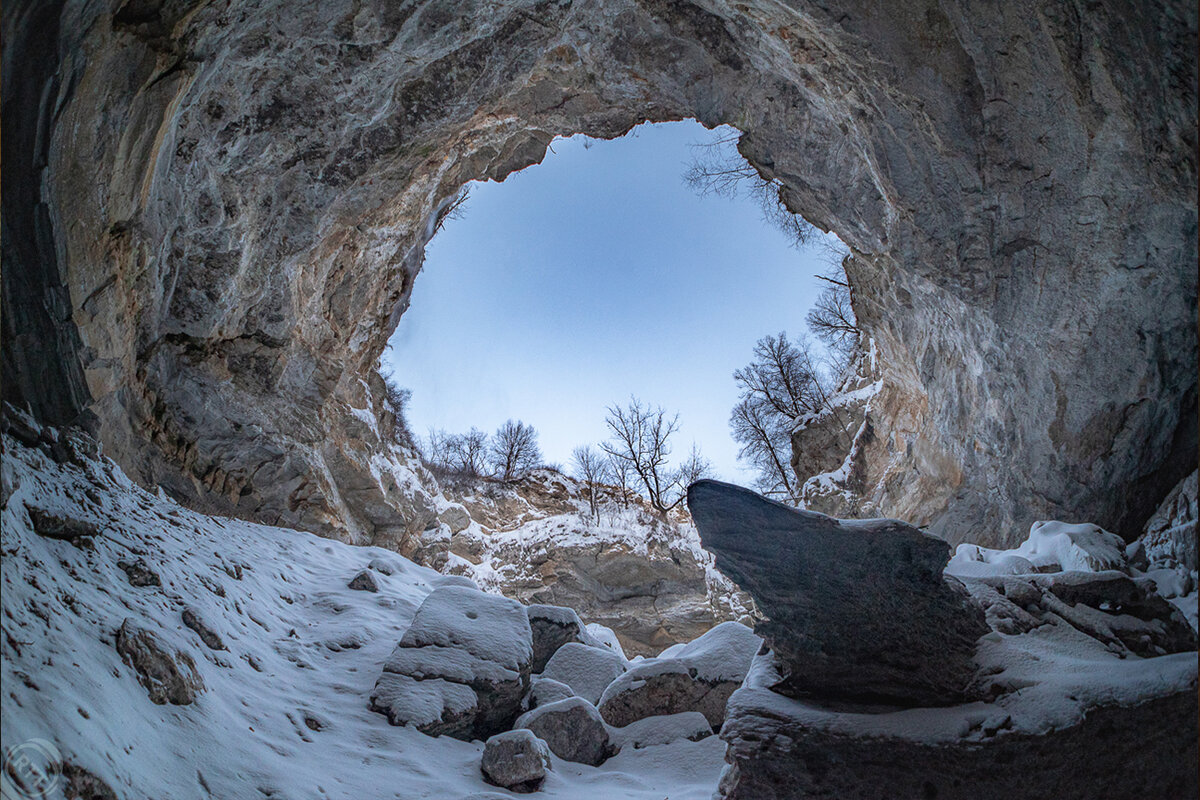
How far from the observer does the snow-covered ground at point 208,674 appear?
13.3 feet

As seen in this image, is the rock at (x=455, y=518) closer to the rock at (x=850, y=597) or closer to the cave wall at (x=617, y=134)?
the cave wall at (x=617, y=134)

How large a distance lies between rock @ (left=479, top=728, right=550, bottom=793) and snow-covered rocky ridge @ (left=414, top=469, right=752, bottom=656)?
30.6 ft

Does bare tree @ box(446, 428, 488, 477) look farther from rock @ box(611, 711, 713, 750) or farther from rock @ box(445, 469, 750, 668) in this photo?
rock @ box(611, 711, 713, 750)

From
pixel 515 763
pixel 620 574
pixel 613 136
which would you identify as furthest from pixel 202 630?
pixel 620 574

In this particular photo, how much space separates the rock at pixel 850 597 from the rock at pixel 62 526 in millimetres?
5384

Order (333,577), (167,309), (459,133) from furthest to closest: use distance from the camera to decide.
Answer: (459,133)
(333,577)
(167,309)

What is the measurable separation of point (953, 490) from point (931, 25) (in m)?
6.02

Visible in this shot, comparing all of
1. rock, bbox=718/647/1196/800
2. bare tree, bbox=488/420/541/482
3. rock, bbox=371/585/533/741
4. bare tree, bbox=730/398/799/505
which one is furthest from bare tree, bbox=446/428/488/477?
rock, bbox=718/647/1196/800

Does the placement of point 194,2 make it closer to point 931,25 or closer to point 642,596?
point 931,25

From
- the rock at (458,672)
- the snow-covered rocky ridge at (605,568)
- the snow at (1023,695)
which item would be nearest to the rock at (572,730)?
the rock at (458,672)

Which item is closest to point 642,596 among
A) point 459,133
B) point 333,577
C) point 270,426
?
point 333,577

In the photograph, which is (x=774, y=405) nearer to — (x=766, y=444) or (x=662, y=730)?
(x=766, y=444)

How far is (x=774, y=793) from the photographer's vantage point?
4492mm

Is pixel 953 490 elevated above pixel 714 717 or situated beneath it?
elevated above
